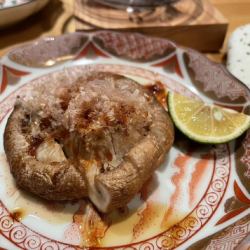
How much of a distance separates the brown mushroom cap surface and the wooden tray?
0.78 m

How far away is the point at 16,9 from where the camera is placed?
6.91 ft

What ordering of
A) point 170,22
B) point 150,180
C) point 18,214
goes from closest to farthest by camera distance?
1. point 18,214
2. point 150,180
3. point 170,22

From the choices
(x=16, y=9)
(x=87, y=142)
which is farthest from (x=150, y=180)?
(x=16, y=9)

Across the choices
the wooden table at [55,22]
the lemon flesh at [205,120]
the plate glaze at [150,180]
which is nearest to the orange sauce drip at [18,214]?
the plate glaze at [150,180]

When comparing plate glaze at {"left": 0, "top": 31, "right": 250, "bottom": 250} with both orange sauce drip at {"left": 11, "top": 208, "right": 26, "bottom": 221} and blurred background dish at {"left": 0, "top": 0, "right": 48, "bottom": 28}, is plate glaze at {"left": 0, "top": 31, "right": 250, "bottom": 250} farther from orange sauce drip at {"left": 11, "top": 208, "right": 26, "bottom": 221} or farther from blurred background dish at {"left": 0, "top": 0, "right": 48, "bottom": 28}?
blurred background dish at {"left": 0, "top": 0, "right": 48, "bottom": 28}

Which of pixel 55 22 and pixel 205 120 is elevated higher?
pixel 55 22

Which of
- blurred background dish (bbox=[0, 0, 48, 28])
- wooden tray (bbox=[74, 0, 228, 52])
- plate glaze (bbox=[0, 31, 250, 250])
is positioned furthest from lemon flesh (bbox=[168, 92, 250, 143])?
blurred background dish (bbox=[0, 0, 48, 28])

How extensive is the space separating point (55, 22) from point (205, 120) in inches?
52.2

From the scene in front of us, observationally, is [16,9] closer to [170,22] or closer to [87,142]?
[170,22]

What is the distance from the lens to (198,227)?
1.39 metres

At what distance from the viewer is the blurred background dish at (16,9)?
6.86ft

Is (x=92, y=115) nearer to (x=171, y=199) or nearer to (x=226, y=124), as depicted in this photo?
(x=171, y=199)

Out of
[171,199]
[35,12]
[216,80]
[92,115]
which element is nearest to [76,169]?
[92,115]

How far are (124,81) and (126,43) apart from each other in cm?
45
